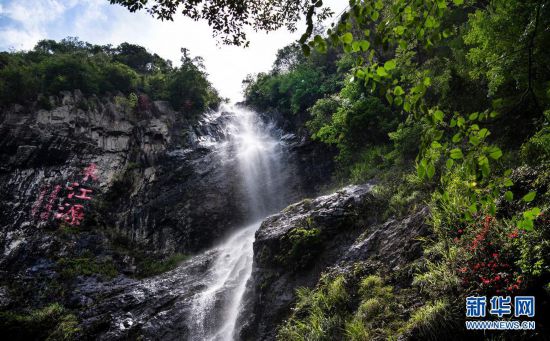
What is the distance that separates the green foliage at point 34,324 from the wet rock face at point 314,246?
255 inches

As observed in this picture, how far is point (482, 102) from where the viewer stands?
8.90 meters

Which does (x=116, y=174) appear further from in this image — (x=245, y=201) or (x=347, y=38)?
(x=347, y=38)

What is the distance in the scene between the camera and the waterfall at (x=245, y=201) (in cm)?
955

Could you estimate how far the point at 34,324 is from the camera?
11.1 m

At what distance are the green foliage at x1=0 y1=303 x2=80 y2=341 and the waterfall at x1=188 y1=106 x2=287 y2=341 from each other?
4.40m

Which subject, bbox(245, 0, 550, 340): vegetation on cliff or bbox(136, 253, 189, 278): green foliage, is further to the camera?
bbox(136, 253, 189, 278): green foliage

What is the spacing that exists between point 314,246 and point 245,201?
928 centimetres

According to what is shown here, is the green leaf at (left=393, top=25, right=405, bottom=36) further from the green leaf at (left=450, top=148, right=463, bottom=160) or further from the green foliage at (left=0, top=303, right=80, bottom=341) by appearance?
the green foliage at (left=0, top=303, right=80, bottom=341)

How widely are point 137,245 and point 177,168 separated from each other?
529 cm

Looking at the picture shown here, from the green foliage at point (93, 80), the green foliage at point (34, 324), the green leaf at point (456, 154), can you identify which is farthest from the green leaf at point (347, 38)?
the green foliage at point (93, 80)

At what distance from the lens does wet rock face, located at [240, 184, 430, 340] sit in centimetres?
732

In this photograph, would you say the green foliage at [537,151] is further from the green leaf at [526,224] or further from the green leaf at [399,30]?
the green leaf at [399,30]

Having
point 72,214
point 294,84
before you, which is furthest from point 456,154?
point 294,84

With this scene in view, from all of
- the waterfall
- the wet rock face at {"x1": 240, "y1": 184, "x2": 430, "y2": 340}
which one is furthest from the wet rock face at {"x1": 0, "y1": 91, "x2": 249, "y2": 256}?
the wet rock face at {"x1": 240, "y1": 184, "x2": 430, "y2": 340}
